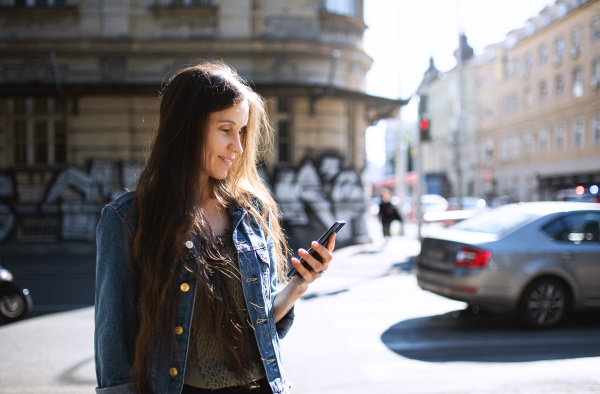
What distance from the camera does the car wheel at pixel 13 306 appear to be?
7.12m

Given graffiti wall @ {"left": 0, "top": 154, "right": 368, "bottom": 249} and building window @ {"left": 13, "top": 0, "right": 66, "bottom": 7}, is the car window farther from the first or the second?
building window @ {"left": 13, "top": 0, "right": 66, "bottom": 7}

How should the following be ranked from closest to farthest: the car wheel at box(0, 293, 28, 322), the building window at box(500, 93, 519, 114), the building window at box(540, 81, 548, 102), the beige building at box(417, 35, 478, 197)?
1. the car wheel at box(0, 293, 28, 322)
2. the building window at box(540, 81, 548, 102)
3. the building window at box(500, 93, 519, 114)
4. the beige building at box(417, 35, 478, 197)

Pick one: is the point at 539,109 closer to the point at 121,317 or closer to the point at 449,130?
the point at 449,130

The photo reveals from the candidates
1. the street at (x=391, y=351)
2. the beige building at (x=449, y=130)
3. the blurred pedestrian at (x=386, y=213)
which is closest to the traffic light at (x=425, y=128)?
the blurred pedestrian at (x=386, y=213)

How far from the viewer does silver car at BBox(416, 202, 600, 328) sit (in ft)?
21.5

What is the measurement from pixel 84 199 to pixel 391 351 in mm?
12824

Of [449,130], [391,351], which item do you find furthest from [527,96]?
[391,351]

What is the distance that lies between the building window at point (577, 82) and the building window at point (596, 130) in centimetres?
239

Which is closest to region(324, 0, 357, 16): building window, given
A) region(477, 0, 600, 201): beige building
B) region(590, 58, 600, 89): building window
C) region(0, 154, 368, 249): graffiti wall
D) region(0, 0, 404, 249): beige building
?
region(0, 0, 404, 249): beige building

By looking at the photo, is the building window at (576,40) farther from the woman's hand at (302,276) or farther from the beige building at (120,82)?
the woman's hand at (302,276)

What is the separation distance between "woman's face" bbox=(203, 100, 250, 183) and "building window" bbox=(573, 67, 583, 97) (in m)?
39.5

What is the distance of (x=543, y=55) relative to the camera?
132ft

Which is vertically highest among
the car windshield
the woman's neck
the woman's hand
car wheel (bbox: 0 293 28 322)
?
the woman's neck

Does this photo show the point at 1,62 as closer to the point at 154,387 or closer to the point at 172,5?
the point at 172,5
